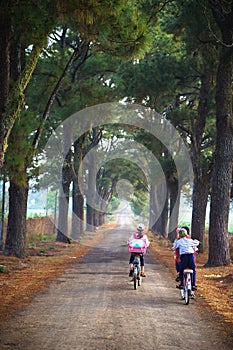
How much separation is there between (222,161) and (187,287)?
9185 mm

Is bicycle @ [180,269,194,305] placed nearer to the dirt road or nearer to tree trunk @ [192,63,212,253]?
the dirt road

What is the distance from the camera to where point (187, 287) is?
11.5 meters

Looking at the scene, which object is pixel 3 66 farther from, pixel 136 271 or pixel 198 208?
pixel 198 208

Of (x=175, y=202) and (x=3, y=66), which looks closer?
(x=3, y=66)

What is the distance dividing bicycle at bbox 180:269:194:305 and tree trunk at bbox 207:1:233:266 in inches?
325

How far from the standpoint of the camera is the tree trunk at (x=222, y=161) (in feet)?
64.0

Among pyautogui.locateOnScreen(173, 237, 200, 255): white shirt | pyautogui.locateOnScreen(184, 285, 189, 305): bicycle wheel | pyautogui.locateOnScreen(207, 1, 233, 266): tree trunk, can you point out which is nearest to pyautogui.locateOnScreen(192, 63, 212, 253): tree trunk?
pyautogui.locateOnScreen(207, 1, 233, 266): tree trunk

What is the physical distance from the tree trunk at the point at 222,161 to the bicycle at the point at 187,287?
8.27m

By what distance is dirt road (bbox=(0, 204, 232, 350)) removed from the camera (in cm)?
755

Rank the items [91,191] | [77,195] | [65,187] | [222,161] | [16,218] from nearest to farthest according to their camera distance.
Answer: [222,161], [16,218], [65,187], [77,195], [91,191]

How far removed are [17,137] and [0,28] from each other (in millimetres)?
3953

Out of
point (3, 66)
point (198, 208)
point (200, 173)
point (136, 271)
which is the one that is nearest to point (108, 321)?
point (136, 271)

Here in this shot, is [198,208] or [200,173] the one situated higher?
[200,173]

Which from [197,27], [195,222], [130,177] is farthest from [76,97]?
[130,177]
